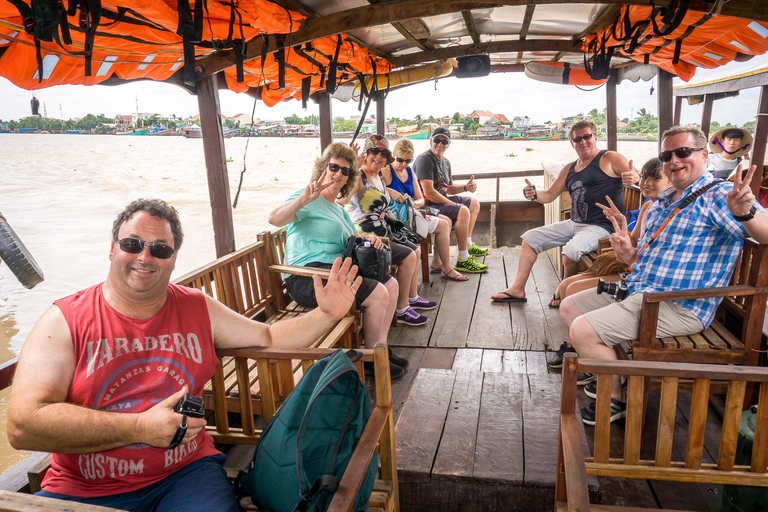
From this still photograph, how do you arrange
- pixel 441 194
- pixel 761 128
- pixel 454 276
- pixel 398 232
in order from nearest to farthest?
pixel 398 232 → pixel 454 276 → pixel 441 194 → pixel 761 128

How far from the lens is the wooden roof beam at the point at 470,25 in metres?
4.06

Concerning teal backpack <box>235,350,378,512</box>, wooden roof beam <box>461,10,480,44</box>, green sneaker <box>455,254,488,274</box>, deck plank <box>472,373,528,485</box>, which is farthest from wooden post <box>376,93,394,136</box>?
teal backpack <box>235,350,378,512</box>

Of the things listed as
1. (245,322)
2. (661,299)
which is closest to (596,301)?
(661,299)

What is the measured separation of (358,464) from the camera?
1419mm

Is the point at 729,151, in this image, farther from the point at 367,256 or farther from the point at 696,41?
the point at 367,256

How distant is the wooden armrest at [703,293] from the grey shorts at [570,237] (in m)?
1.74

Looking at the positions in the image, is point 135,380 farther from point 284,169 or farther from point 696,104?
point 284,169

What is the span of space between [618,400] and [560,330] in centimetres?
120

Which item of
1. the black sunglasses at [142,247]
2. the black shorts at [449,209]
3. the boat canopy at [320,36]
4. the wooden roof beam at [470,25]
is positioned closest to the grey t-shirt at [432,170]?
the black shorts at [449,209]

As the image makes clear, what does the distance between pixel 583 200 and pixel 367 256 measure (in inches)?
85.4

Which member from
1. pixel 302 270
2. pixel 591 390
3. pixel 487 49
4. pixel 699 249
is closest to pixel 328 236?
pixel 302 270

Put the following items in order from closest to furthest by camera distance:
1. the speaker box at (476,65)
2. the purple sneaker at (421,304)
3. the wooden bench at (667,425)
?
1. the wooden bench at (667,425)
2. the purple sneaker at (421,304)
3. the speaker box at (476,65)

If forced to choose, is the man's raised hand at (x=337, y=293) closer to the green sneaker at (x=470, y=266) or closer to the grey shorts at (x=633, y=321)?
the grey shorts at (x=633, y=321)

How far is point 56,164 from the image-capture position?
Result: 116 ft
